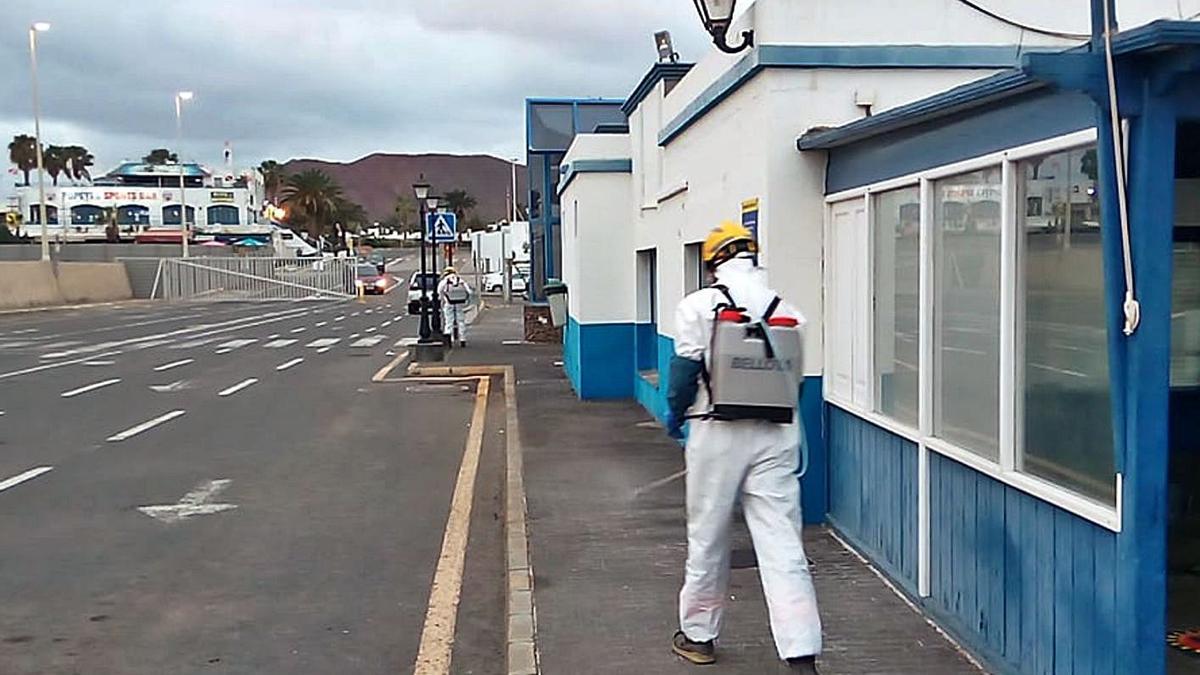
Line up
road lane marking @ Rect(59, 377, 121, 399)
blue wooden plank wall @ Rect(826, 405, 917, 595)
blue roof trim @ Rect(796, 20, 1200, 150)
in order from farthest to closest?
road lane marking @ Rect(59, 377, 121, 399)
blue wooden plank wall @ Rect(826, 405, 917, 595)
blue roof trim @ Rect(796, 20, 1200, 150)

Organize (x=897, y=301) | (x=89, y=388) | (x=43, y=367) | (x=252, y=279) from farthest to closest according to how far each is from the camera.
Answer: (x=252, y=279) < (x=43, y=367) < (x=89, y=388) < (x=897, y=301)

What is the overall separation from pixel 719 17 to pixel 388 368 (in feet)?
53.8

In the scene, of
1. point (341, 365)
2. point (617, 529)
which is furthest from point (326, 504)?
→ point (341, 365)

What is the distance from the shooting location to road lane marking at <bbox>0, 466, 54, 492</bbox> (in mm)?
11383

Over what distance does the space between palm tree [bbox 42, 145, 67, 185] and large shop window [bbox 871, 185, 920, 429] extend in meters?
144

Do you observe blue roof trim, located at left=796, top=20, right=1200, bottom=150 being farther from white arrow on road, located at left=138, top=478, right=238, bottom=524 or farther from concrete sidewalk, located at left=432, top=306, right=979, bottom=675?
white arrow on road, located at left=138, top=478, right=238, bottom=524

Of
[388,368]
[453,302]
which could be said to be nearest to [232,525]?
[388,368]

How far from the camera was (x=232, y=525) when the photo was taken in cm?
955

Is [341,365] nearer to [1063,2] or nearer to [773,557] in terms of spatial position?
[1063,2]

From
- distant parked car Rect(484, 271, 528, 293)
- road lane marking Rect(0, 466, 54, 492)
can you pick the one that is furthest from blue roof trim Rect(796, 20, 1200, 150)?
distant parked car Rect(484, 271, 528, 293)

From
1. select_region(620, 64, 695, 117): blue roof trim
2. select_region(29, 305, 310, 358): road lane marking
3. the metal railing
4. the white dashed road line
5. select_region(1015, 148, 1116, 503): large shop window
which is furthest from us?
the metal railing

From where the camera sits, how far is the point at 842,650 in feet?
18.7

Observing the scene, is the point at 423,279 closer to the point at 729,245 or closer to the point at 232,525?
the point at 232,525

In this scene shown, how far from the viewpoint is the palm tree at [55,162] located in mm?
136400
